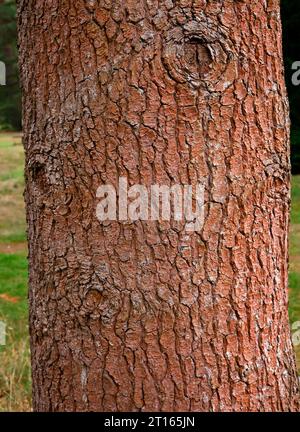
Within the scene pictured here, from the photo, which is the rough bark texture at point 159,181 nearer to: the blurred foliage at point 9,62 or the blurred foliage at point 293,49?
the blurred foliage at point 293,49

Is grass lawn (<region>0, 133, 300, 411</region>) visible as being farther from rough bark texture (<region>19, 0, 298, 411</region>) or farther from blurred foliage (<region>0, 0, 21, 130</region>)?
rough bark texture (<region>19, 0, 298, 411</region>)

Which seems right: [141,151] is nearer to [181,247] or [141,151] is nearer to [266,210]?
[181,247]

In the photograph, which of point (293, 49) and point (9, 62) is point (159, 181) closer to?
point (293, 49)

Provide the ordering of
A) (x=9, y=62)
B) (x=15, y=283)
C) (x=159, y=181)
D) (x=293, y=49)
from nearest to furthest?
1. (x=159, y=181)
2. (x=293, y=49)
3. (x=15, y=283)
4. (x=9, y=62)

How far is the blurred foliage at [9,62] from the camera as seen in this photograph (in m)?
13.3

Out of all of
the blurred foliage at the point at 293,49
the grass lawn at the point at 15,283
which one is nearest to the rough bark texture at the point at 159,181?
the grass lawn at the point at 15,283

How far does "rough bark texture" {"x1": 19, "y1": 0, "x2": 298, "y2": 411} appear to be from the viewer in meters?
1.61

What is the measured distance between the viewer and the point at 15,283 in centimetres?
649

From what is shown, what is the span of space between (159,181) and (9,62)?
12.4 metres

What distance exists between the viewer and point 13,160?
12.1m

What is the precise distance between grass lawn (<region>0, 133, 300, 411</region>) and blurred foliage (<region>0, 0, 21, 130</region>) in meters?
1.77

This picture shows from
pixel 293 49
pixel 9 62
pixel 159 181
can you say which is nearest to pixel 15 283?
pixel 293 49

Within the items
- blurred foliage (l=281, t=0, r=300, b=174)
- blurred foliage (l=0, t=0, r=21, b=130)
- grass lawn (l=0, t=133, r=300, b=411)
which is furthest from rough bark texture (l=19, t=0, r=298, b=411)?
blurred foliage (l=0, t=0, r=21, b=130)
